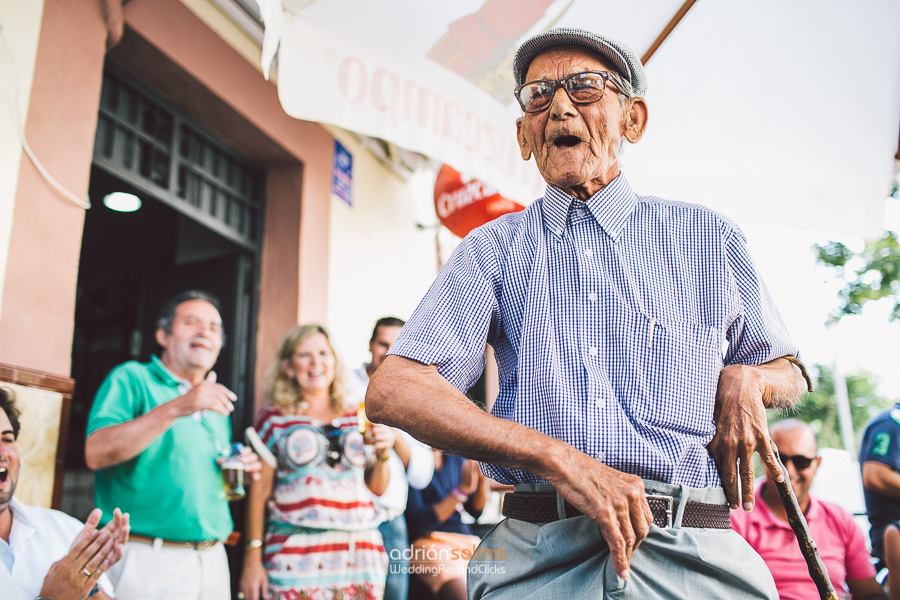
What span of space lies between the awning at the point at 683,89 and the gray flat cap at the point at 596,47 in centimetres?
98

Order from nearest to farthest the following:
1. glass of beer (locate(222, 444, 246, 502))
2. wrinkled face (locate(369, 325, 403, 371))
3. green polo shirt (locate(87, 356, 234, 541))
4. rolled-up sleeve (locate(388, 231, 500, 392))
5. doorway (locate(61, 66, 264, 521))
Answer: rolled-up sleeve (locate(388, 231, 500, 392)), green polo shirt (locate(87, 356, 234, 541)), glass of beer (locate(222, 444, 246, 502)), doorway (locate(61, 66, 264, 521)), wrinkled face (locate(369, 325, 403, 371))

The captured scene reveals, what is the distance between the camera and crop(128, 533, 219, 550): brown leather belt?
3.04m

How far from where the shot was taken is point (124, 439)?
2.95m

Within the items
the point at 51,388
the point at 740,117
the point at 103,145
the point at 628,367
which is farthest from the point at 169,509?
the point at 740,117

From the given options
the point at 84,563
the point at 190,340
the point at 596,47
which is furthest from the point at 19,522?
the point at 596,47

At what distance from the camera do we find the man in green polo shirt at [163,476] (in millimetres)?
2973

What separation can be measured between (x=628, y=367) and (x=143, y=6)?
3.32 m

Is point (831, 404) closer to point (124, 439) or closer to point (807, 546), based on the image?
point (124, 439)

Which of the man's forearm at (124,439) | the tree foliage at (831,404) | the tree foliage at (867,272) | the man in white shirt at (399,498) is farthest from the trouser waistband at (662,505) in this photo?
the tree foliage at (831,404)

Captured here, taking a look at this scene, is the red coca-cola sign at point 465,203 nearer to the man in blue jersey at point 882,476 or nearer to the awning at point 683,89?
the awning at point 683,89

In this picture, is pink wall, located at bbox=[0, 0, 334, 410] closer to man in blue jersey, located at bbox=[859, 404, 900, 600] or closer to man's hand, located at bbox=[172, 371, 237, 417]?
man's hand, located at bbox=[172, 371, 237, 417]

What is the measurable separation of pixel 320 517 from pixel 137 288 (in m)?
2.93

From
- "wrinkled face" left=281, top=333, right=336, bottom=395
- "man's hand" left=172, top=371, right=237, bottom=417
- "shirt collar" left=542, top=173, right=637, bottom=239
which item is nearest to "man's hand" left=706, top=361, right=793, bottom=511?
"shirt collar" left=542, top=173, right=637, bottom=239

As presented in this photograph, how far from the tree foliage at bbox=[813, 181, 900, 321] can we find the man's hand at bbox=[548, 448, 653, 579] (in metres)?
8.00
